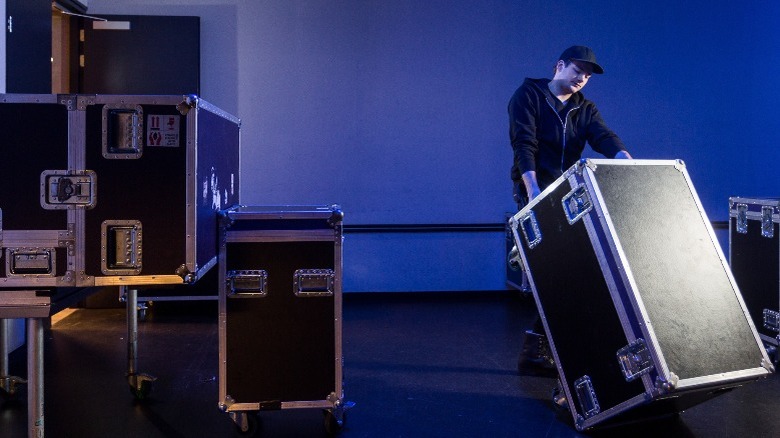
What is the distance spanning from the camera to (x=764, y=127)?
6168 mm

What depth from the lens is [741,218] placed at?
4.26 m

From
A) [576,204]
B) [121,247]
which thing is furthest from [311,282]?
[576,204]

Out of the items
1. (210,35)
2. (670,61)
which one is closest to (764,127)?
(670,61)

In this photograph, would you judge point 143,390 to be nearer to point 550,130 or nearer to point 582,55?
Answer: point 550,130

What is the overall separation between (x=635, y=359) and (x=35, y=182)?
7.13 feet

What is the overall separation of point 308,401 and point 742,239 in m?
2.84

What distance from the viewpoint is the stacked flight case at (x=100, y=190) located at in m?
2.42

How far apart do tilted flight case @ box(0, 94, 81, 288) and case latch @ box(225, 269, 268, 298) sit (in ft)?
2.06

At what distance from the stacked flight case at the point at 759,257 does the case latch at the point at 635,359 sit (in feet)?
5.93

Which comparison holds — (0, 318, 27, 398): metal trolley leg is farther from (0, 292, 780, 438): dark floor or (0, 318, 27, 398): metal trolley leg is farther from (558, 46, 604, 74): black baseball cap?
(558, 46, 604, 74): black baseball cap

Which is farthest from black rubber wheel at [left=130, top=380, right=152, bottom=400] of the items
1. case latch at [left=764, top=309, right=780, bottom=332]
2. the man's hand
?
case latch at [left=764, top=309, right=780, bottom=332]

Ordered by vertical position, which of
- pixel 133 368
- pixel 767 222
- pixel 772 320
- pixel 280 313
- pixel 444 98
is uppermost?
pixel 444 98

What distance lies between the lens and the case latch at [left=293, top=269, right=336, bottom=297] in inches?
112

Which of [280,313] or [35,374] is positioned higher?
[280,313]
